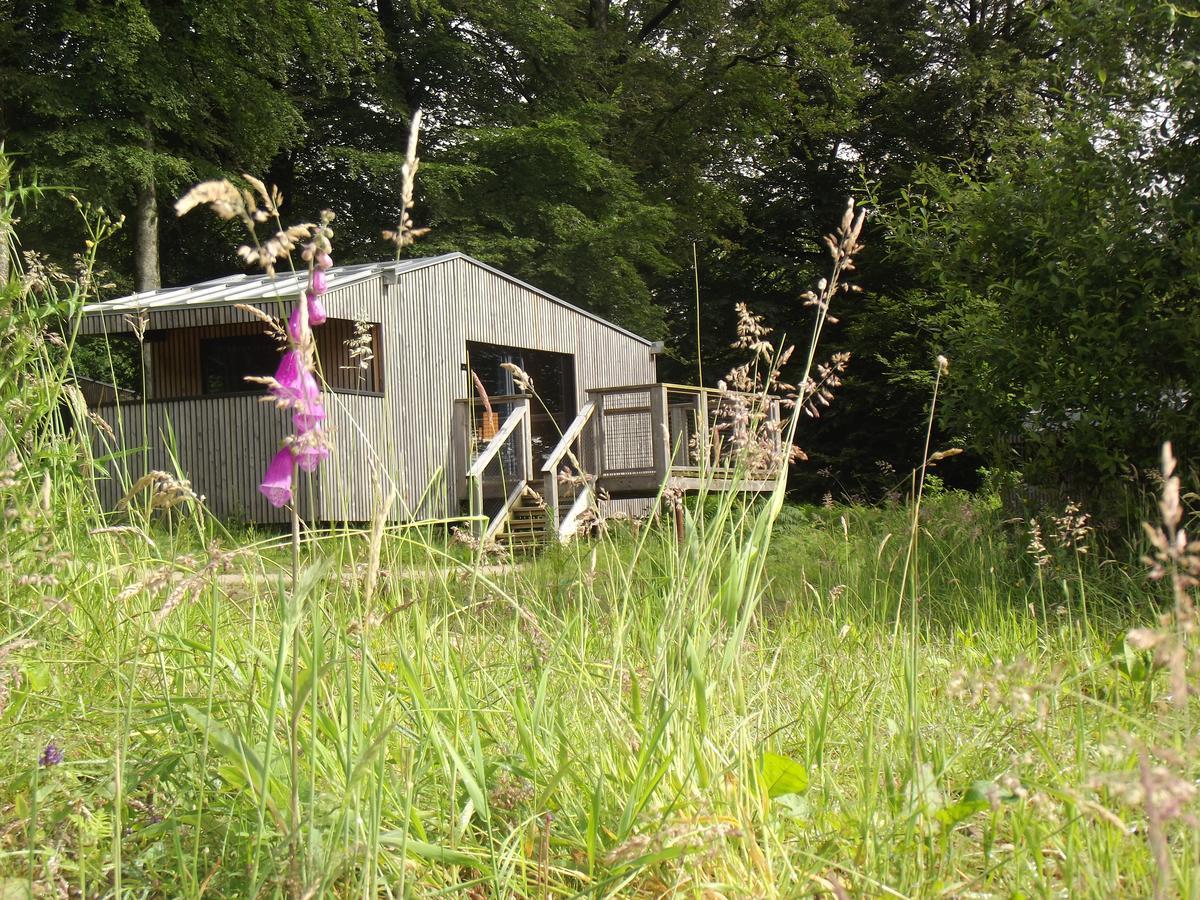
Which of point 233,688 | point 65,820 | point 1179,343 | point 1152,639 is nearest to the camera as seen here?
point 1152,639

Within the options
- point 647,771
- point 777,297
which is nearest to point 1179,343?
point 647,771

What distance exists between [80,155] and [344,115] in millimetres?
8295

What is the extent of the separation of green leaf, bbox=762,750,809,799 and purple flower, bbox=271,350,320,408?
1.04 m

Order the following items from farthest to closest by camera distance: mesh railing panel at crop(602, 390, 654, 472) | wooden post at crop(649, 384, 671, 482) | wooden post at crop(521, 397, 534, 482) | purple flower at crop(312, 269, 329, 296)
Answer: mesh railing panel at crop(602, 390, 654, 472) → wooden post at crop(649, 384, 671, 482) → wooden post at crop(521, 397, 534, 482) → purple flower at crop(312, 269, 329, 296)

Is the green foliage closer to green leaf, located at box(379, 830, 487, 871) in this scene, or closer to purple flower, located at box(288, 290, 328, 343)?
green leaf, located at box(379, 830, 487, 871)

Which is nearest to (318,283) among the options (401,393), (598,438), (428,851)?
(428,851)

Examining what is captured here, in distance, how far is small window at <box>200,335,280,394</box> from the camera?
15406 mm

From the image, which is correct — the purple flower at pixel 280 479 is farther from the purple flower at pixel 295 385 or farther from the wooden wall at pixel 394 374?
the wooden wall at pixel 394 374

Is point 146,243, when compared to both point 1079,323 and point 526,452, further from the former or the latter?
point 1079,323

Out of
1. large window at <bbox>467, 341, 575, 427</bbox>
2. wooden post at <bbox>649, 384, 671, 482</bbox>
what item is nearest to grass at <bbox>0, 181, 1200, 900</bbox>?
wooden post at <bbox>649, 384, 671, 482</bbox>

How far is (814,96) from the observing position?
26.5 metres

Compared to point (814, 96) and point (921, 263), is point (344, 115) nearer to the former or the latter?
point (814, 96)

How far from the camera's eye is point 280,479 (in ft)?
3.98

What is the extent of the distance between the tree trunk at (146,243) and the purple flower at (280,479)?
18.2 metres
